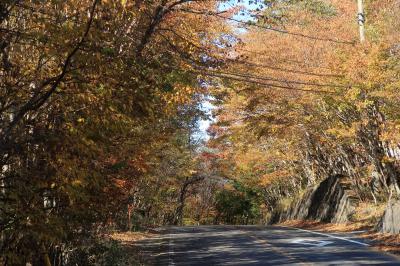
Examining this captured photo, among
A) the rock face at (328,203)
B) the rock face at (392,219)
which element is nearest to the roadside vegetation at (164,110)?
the rock face at (328,203)

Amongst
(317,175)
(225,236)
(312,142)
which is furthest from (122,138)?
(317,175)

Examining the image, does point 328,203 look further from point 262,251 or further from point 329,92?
point 262,251

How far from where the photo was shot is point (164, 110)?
38.5ft

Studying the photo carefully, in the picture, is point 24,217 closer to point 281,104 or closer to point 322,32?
point 281,104

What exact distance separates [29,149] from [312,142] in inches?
1028

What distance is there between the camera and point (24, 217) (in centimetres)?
611

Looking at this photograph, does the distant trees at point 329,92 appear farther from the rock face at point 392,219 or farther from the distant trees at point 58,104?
the distant trees at point 58,104

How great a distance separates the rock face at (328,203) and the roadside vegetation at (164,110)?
68cm

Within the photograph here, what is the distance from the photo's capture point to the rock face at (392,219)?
17.3 metres

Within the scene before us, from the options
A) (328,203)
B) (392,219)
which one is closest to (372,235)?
(392,219)

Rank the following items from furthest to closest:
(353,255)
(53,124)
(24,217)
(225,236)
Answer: (225,236) < (353,255) < (53,124) < (24,217)

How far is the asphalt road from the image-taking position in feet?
43.0

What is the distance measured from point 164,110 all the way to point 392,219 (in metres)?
10.9

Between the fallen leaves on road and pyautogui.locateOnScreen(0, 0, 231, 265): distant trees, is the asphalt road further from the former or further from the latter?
pyautogui.locateOnScreen(0, 0, 231, 265): distant trees
